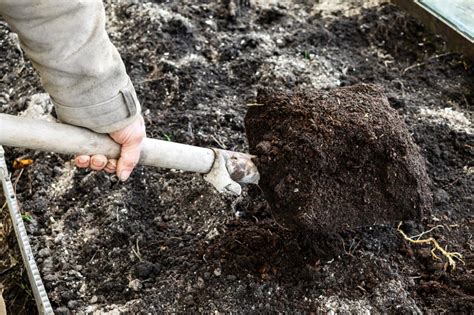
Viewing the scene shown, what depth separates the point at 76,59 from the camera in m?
1.85

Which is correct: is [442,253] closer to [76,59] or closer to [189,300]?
[189,300]

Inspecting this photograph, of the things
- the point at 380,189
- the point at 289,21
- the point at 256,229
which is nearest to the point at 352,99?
the point at 380,189

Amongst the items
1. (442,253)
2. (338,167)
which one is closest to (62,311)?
(338,167)


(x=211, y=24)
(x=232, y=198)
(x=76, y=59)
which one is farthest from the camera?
(x=211, y=24)

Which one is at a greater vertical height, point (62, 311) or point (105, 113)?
point (105, 113)

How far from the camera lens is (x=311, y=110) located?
2.35 metres

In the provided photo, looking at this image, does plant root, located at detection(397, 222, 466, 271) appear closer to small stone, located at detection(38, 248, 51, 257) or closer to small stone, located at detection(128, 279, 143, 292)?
small stone, located at detection(128, 279, 143, 292)

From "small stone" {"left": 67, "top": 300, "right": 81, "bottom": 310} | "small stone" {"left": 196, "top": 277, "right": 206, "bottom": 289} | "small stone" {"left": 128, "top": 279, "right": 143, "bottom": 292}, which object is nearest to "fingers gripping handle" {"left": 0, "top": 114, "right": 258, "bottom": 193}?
"small stone" {"left": 196, "top": 277, "right": 206, "bottom": 289}

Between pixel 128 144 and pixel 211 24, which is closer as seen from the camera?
pixel 128 144

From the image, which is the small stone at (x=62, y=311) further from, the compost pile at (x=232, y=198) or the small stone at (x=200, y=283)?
the small stone at (x=200, y=283)

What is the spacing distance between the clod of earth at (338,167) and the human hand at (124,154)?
1.55ft

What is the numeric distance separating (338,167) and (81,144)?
912 millimetres

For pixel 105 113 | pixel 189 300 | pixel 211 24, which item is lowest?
pixel 189 300

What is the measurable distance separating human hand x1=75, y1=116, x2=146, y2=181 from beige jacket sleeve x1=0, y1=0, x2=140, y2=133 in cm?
4
